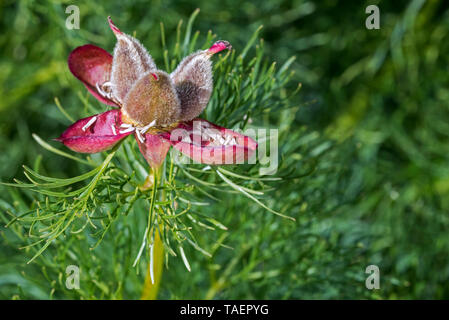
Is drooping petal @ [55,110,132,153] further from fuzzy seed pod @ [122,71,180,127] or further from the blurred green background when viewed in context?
the blurred green background

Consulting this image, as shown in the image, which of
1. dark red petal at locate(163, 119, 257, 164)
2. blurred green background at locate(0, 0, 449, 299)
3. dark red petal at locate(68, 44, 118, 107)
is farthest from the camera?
blurred green background at locate(0, 0, 449, 299)

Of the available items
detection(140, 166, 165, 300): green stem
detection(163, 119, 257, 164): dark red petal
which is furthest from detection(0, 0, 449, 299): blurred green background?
detection(163, 119, 257, 164): dark red petal

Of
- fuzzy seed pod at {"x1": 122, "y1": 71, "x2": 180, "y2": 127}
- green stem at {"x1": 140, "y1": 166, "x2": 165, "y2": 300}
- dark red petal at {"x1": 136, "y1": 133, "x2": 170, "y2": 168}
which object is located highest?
fuzzy seed pod at {"x1": 122, "y1": 71, "x2": 180, "y2": 127}

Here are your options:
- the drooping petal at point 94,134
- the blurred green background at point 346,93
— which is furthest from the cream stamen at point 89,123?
the blurred green background at point 346,93

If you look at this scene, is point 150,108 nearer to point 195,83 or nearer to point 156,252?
point 195,83

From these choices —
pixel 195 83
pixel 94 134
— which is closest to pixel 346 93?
pixel 195 83

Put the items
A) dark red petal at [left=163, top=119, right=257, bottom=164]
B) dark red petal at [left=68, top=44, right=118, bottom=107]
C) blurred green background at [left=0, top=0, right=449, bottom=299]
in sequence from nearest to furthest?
dark red petal at [left=163, top=119, right=257, bottom=164], dark red petal at [left=68, top=44, right=118, bottom=107], blurred green background at [left=0, top=0, right=449, bottom=299]
